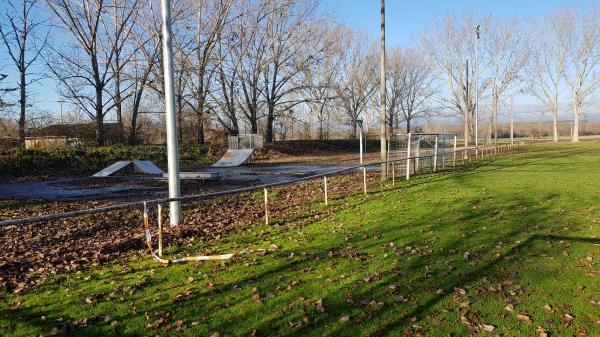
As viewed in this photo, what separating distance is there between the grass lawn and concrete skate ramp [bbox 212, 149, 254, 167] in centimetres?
2215

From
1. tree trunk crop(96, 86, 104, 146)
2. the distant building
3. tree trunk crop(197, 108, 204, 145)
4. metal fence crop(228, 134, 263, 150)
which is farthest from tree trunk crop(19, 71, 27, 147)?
metal fence crop(228, 134, 263, 150)

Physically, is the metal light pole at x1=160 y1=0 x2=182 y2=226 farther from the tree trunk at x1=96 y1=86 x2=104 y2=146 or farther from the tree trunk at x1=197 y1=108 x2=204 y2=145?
the tree trunk at x1=197 y1=108 x2=204 y2=145

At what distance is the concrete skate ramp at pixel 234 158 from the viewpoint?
30.9 meters

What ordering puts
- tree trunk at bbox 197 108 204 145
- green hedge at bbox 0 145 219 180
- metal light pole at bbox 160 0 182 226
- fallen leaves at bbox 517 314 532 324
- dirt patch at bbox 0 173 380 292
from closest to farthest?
fallen leaves at bbox 517 314 532 324 → dirt patch at bbox 0 173 380 292 → metal light pole at bbox 160 0 182 226 → green hedge at bbox 0 145 219 180 → tree trunk at bbox 197 108 204 145

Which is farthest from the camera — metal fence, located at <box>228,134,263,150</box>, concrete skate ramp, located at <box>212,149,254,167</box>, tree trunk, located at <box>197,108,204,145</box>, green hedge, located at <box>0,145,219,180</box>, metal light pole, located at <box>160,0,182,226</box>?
metal fence, located at <box>228,134,263,150</box>

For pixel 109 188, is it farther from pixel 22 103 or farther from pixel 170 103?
pixel 22 103

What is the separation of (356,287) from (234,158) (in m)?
27.2

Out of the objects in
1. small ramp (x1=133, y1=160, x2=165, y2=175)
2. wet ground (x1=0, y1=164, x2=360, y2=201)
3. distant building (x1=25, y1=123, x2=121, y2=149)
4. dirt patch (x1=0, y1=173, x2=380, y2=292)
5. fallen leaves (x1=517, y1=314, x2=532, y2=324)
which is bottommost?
fallen leaves (x1=517, y1=314, x2=532, y2=324)

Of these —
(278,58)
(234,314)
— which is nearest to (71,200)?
(234,314)

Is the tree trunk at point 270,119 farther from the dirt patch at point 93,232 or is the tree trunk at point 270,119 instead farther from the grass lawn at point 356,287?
the grass lawn at point 356,287

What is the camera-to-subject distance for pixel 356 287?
529 cm

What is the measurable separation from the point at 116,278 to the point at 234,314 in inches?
86.9

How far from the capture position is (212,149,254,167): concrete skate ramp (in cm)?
3091

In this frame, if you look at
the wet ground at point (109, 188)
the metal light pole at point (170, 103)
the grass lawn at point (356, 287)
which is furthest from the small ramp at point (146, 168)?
the grass lawn at point (356, 287)
